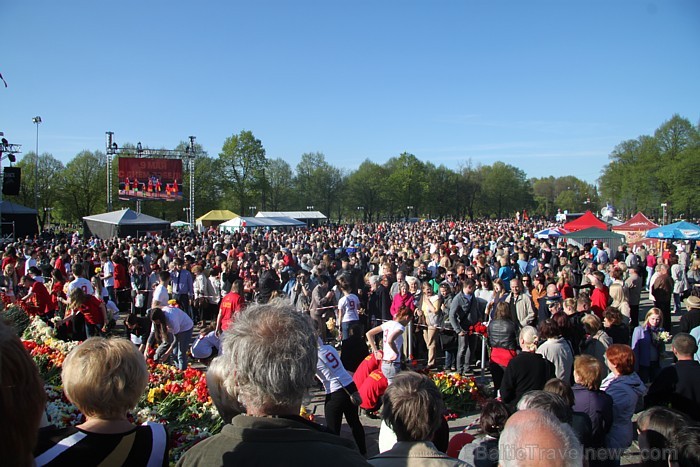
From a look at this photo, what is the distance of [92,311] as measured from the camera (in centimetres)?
793

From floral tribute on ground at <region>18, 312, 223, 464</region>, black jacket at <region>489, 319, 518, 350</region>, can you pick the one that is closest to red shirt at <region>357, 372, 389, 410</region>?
floral tribute on ground at <region>18, 312, 223, 464</region>

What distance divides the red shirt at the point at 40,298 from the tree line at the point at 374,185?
50.7 m

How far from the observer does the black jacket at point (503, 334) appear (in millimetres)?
6418

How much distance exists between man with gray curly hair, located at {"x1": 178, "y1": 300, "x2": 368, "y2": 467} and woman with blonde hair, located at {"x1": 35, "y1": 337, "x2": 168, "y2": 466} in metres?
0.44

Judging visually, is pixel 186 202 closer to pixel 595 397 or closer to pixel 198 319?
pixel 198 319

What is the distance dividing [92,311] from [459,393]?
590cm

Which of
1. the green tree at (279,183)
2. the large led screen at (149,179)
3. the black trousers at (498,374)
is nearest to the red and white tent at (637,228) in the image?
the black trousers at (498,374)

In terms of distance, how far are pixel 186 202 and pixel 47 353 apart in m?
56.7

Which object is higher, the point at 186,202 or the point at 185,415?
the point at 186,202

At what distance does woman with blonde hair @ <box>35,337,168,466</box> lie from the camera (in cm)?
190

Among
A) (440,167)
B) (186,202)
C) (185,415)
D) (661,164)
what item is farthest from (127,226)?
(440,167)

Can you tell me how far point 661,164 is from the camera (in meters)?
53.8

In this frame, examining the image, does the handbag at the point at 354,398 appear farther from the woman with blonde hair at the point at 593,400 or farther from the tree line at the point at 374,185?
the tree line at the point at 374,185

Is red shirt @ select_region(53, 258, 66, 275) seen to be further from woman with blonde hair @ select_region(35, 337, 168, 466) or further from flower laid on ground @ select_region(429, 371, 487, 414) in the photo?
woman with blonde hair @ select_region(35, 337, 168, 466)
